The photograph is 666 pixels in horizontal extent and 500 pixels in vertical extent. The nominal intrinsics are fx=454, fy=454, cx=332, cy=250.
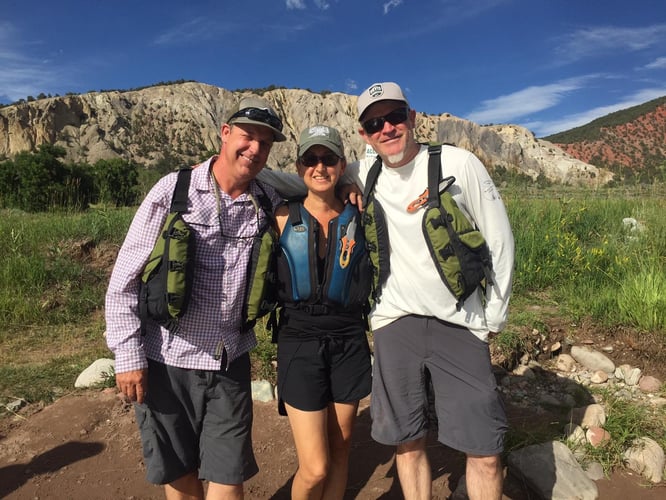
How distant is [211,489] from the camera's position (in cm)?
228

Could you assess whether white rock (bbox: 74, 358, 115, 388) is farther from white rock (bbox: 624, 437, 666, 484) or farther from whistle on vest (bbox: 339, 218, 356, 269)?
white rock (bbox: 624, 437, 666, 484)

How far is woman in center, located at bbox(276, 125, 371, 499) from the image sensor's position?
2.36 meters

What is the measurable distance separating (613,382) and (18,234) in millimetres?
8522

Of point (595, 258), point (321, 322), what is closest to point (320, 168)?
point (321, 322)

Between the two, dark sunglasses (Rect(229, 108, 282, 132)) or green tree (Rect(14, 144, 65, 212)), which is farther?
green tree (Rect(14, 144, 65, 212))

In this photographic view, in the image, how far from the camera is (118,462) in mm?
3426

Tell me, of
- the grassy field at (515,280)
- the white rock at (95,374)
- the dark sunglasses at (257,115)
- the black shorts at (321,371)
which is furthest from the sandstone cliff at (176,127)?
the dark sunglasses at (257,115)

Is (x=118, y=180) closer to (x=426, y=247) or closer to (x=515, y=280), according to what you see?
(x=515, y=280)

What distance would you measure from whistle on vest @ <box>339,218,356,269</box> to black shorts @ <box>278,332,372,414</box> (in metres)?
0.40

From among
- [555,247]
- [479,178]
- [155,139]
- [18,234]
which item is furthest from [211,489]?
[155,139]

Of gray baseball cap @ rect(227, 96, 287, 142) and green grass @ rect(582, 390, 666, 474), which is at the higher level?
gray baseball cap @ rect(227, 96, 287, 142)

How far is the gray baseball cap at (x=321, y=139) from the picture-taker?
2377 mm

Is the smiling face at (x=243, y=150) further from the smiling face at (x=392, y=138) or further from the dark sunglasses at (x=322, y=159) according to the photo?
the smiling face at (x=392, y=138)

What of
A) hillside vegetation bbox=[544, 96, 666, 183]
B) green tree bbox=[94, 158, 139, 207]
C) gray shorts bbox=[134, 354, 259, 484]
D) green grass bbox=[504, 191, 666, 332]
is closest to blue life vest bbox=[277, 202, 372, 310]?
gray shorts bbox=[134, 354, 259, 484]
